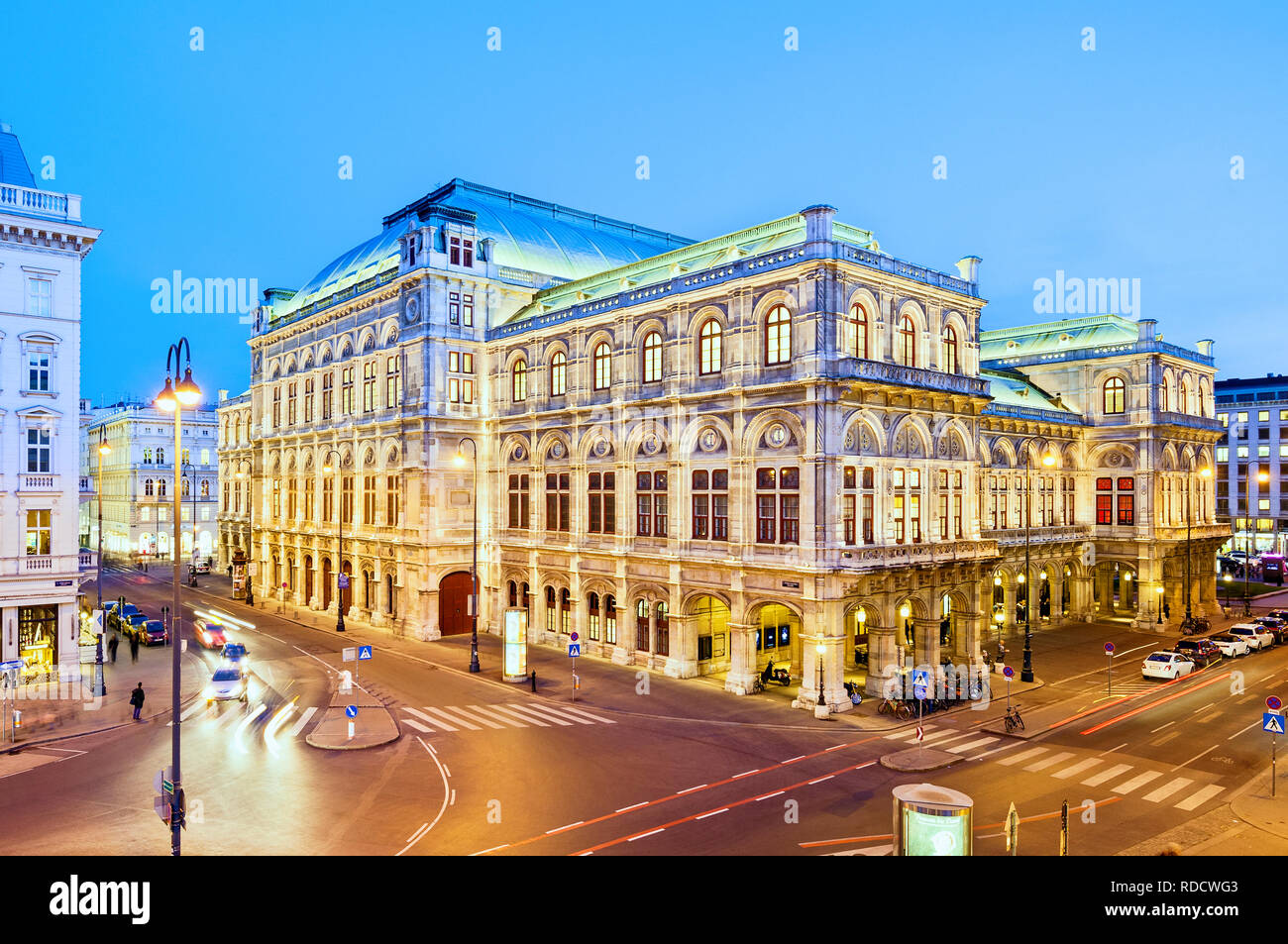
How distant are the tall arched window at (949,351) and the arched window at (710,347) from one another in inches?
437

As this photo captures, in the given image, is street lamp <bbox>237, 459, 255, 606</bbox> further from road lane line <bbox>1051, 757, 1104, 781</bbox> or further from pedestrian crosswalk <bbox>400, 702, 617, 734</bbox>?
road lane line <bbox>1051, 757, 1104, 781</bbox>

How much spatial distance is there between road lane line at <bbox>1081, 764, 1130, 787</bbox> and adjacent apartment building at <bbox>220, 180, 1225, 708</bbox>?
1031 cm

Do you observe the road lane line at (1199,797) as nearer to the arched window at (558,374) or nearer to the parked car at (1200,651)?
the parked car at (1200,651)

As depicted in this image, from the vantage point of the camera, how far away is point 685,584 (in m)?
40.6

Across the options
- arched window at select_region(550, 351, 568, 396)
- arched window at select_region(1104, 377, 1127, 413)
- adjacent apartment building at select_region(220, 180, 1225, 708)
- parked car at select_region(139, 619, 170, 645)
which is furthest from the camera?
arched window at select_region(1104, 377, 1127, 413)

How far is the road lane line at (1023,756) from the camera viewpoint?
28.0m

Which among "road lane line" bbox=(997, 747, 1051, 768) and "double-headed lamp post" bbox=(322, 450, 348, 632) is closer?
"road lane line" bbox=(997, 747, 1051, 768)

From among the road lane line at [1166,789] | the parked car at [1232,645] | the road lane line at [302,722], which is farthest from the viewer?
the parked car at [1232,645]

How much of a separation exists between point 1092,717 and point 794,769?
15.3 m

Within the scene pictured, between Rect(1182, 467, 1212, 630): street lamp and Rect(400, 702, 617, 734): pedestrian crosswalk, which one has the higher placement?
Rect(1182, 467, 1212, 630): street lamp

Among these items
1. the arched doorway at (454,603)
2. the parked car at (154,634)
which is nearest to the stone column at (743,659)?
the arched doorway at (454,603)

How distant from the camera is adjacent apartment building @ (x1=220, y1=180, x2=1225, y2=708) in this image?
121 ft


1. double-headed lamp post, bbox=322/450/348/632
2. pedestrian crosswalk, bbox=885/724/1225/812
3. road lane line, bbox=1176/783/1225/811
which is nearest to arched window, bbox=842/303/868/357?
pedestrian crosswalk, bbox=885/724/1225/812
